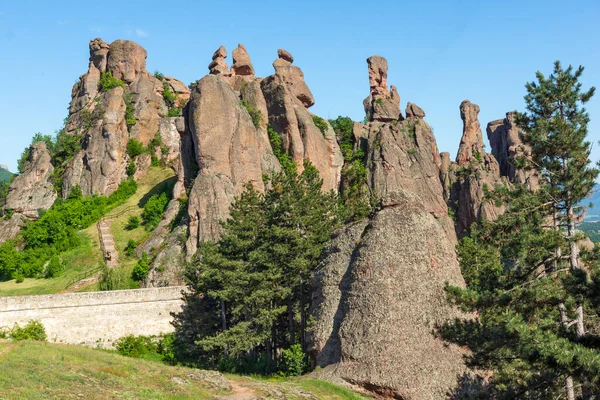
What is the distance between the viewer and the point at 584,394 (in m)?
15.9

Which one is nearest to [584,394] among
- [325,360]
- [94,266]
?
[325,360]

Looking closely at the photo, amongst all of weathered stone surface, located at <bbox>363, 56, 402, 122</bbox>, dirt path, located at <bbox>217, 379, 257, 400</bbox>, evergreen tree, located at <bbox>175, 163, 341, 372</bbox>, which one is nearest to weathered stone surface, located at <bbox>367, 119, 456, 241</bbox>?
weathered stone surface, located at <bbox>363, 56, 402, 122</bbox>

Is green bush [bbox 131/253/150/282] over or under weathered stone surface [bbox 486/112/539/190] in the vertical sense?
under

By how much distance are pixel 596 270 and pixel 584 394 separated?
3.66 meters

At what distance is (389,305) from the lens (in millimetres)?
23312

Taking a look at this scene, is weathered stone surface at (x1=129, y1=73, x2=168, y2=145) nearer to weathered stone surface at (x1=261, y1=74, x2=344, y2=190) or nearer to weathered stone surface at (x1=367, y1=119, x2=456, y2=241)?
weathered stone surface at (x1=261, y1=74, x2=344, y2=190)

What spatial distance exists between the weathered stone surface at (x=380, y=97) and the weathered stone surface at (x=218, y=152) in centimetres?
2563

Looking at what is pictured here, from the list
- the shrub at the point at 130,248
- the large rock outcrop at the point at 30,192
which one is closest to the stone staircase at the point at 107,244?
the shrub at the point at 130,248

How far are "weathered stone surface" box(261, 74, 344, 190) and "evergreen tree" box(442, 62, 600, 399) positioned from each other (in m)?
42.8

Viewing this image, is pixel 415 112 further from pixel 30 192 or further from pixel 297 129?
pixel 30 192

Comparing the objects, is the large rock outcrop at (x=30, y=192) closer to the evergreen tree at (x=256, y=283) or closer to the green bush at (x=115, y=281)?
the green bush at (x=115, y=281)

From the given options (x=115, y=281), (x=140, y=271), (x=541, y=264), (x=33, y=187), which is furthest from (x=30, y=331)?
(x=33, y=187)

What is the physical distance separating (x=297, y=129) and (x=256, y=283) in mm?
31933

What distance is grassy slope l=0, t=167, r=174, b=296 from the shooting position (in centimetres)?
4644
